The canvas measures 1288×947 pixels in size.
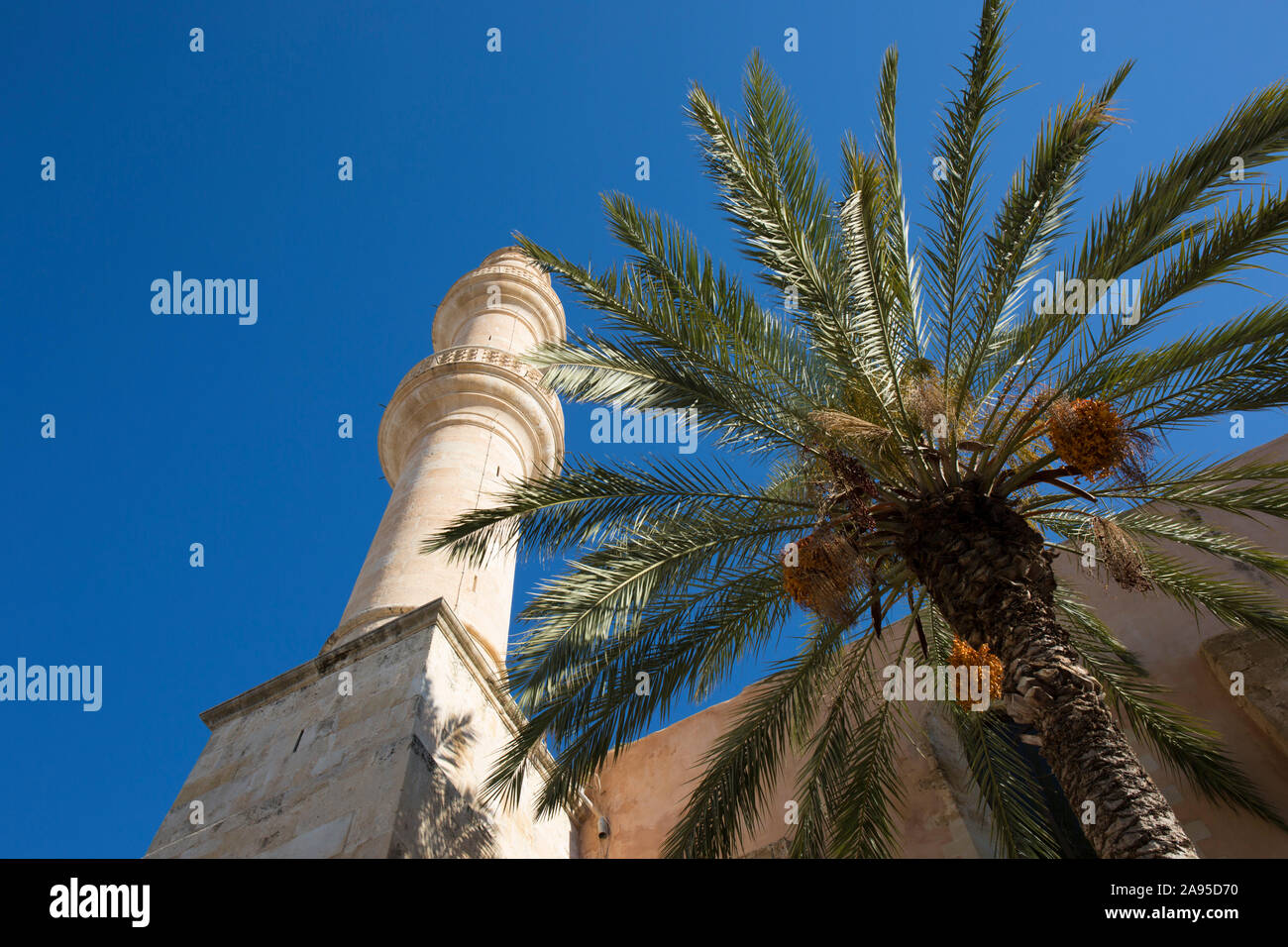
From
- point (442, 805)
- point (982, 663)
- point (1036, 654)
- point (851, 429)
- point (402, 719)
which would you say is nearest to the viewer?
point (1036, 654)

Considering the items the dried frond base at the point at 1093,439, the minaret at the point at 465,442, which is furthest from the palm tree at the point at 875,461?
the minaret at the point at 465,442

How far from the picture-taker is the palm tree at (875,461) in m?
5.93

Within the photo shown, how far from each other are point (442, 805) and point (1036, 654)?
3.84 metres

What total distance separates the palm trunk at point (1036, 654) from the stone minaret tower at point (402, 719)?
3.43 meters

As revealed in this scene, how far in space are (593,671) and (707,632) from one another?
31.2 inches

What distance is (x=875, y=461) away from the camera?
629 centimetres

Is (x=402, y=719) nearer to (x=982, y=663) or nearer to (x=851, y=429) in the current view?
(x=851, y=429)

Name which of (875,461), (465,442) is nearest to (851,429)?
(875,461)

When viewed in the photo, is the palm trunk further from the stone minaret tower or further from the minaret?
the minaret

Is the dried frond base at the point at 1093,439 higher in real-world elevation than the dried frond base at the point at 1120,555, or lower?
higher

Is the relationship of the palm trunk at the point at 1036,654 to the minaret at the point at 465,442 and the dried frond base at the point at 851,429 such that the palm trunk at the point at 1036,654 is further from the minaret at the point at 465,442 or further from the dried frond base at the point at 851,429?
the minaret at the point at 465,442

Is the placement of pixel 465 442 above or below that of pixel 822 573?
above

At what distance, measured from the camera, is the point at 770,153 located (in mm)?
6895
